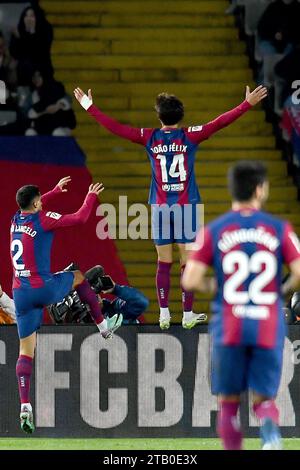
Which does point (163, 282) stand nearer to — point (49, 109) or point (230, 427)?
point (230, 427)

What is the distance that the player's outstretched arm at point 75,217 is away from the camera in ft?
36.0

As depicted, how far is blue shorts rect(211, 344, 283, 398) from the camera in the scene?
25.0 feet

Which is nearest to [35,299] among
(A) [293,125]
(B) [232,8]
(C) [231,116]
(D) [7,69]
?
(C) [231,116]

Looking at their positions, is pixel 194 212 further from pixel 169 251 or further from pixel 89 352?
pixel 89 352

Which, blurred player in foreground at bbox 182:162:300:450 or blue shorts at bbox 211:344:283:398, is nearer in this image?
blurred player in foreground at bbox 182:162:300:450

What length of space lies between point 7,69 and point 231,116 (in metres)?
5.57

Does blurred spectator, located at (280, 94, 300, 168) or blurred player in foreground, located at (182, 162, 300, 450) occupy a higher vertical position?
blurred spectator, located at (280, 94, 300, 168)

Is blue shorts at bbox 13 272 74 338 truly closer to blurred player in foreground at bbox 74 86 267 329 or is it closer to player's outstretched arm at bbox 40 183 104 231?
player's outstretched arm at bbox 40 183 104 231

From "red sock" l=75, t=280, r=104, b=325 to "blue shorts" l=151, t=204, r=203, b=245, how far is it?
0.64 metres

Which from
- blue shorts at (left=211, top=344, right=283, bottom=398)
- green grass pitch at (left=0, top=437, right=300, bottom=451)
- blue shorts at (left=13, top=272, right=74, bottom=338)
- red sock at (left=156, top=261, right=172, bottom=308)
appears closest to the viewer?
blue shorts at (left=211, top=344, right=283, bottom=398)

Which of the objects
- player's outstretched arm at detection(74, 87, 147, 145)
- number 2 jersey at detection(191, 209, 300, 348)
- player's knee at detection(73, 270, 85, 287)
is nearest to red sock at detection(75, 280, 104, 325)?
player's knee at detection(73, 270, 85, 287)

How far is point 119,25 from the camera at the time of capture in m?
17.4

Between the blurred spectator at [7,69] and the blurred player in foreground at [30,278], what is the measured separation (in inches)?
197
